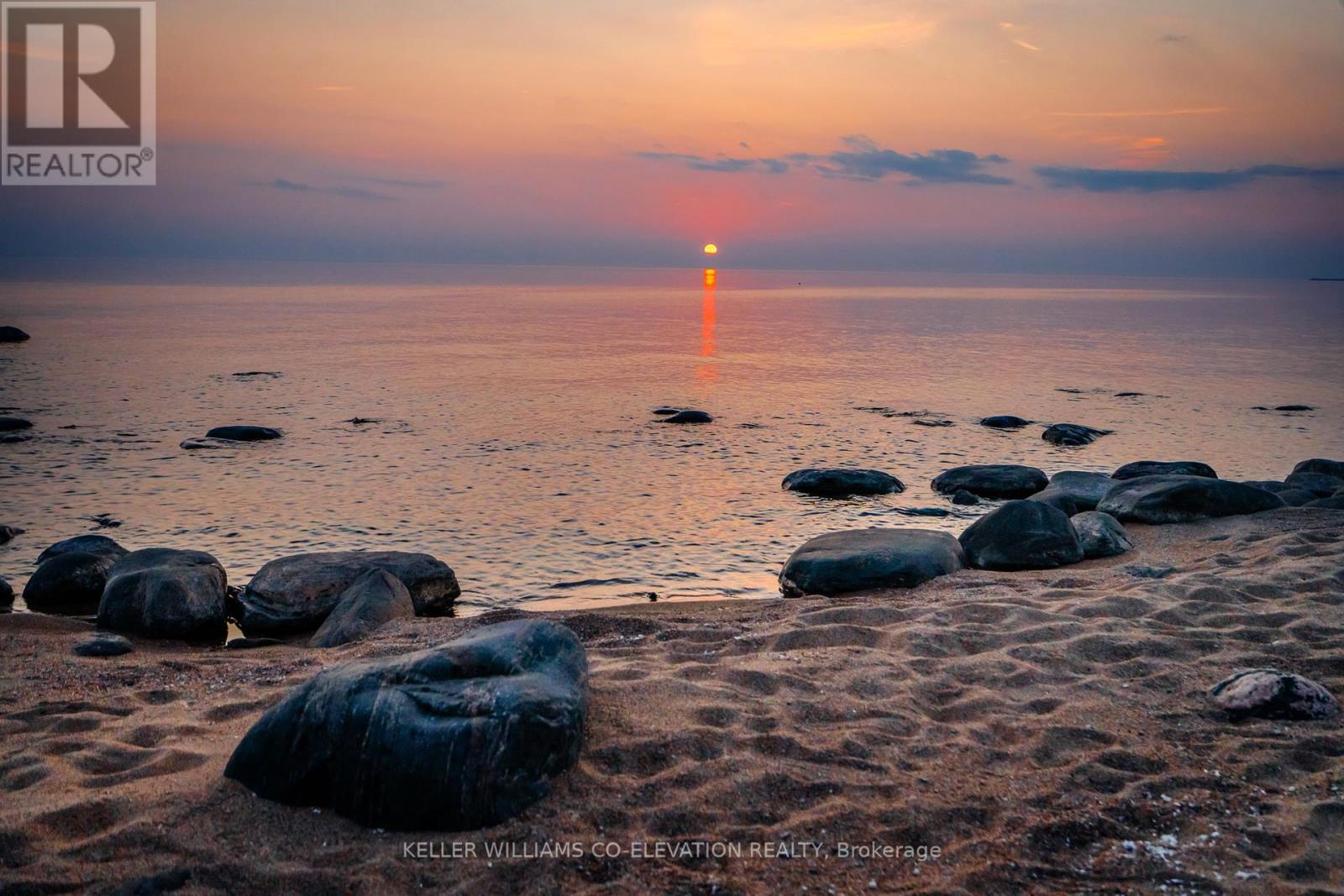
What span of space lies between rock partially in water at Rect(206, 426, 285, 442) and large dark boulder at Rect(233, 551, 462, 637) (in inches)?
392

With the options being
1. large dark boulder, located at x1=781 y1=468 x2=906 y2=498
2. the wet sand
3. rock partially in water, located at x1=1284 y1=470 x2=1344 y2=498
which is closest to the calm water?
large dark boulder, located at x1=781 y1=468 x2=906 y2=498

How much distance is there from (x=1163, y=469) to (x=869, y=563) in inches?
315

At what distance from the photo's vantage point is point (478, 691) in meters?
4.64

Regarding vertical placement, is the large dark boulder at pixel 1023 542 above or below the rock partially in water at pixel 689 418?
below

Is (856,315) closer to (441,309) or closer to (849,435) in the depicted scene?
(441,309)

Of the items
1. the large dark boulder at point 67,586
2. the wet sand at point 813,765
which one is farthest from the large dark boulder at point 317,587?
the large dark boulder at point 67,586

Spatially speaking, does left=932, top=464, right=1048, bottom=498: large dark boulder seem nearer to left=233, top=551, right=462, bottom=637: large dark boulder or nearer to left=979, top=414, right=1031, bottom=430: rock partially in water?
left=979, top=414, right=1031, bottom=430: rock partially in water

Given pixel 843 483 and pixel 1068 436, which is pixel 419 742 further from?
pixel 1068 436

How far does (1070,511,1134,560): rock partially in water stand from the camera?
32.2 ft

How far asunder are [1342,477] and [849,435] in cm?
838

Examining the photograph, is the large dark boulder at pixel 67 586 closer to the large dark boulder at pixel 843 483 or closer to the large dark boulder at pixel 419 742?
the large dark boulder at pixel 419 742

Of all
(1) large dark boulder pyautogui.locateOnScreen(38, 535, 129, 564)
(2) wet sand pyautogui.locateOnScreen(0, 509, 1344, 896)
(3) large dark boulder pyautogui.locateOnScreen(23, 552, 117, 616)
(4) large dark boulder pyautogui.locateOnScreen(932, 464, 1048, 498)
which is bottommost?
(3) large dark boulder pyautogui.locateOnScreen(23, 552, 117, 616)

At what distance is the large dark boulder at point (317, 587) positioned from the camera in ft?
28.0

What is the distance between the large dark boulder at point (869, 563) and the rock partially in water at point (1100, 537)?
137 centimetres
